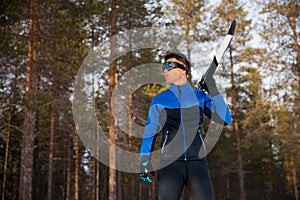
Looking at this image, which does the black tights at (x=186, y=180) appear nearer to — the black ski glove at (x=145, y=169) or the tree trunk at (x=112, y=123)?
the black ski glove at (x=145, y=169)

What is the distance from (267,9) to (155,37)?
18.8ft

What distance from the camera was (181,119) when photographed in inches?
138

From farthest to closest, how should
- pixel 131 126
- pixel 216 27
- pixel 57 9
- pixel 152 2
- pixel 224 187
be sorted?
pixel 224 187 < pixel 216 27 < pixel 131 126 < pixel 152 2 < pixel 57 9

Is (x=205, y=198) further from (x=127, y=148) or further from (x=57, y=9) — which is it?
(x=127, y=148)

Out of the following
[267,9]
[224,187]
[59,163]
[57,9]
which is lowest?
[224,187]

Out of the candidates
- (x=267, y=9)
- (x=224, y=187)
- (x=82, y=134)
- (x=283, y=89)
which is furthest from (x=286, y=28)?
(x=224, y=187)

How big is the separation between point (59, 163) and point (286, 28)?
86.2 feet

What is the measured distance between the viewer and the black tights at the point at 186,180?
3.26 metres

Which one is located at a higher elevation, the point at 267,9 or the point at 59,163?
the point at 267,9

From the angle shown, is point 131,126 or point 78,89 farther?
point 131,126

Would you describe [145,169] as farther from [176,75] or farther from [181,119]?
[176,75]

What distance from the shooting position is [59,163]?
35625 millimetres

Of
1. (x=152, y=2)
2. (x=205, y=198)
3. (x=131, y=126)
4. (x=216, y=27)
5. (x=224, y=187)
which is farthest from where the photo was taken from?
(x=224, y=187)

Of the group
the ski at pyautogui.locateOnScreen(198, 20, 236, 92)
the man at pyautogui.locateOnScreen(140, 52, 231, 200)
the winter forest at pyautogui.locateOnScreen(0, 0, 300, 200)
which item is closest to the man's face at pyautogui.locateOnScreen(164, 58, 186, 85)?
the man at pyautogui.locateOnScreen(140, 52, 231, 200)
